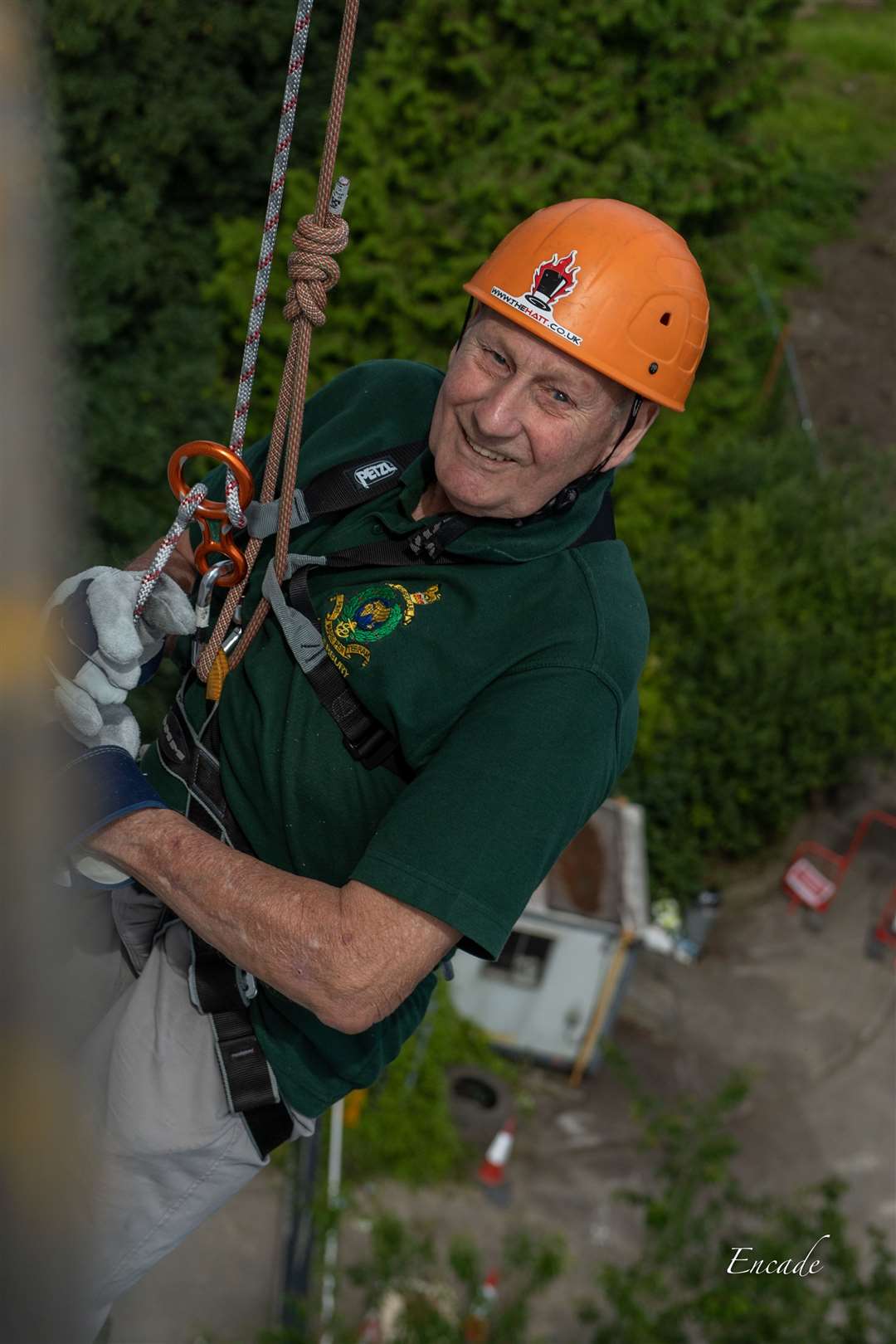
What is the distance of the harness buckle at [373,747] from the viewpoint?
2.31 m

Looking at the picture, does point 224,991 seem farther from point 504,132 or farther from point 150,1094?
point 504,132

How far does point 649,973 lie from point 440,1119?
12.9ft

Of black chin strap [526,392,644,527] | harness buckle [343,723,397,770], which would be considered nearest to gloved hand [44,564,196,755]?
harness buckle [343,723,397,770]

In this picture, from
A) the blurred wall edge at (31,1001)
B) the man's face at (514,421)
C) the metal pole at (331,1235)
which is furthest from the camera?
the metal pole at (331,1235)

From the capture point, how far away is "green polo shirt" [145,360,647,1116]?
2047 mm

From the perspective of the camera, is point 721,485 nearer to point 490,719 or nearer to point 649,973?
A: point 649,973

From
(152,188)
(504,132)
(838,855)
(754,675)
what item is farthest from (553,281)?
(838,855)

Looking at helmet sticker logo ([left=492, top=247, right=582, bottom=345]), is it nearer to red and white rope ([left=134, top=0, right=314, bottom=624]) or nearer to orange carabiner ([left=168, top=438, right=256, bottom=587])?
red and white rope ([left=134, top=0, right=314, bottom=624])

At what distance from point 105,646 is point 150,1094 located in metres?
0.94

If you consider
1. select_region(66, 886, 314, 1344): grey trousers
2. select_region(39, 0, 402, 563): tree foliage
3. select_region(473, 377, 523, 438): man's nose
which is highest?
select_region(473, 377, 523, 438): man's nose

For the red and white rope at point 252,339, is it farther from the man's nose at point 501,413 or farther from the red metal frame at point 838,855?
the red metal frame at point 838,855

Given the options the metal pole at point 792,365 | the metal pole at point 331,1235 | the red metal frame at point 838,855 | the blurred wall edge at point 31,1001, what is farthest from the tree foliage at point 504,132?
the blurred wall edge at point 31,1001

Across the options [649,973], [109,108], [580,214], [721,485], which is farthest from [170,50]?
[580,214]

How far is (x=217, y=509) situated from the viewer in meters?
2.45
